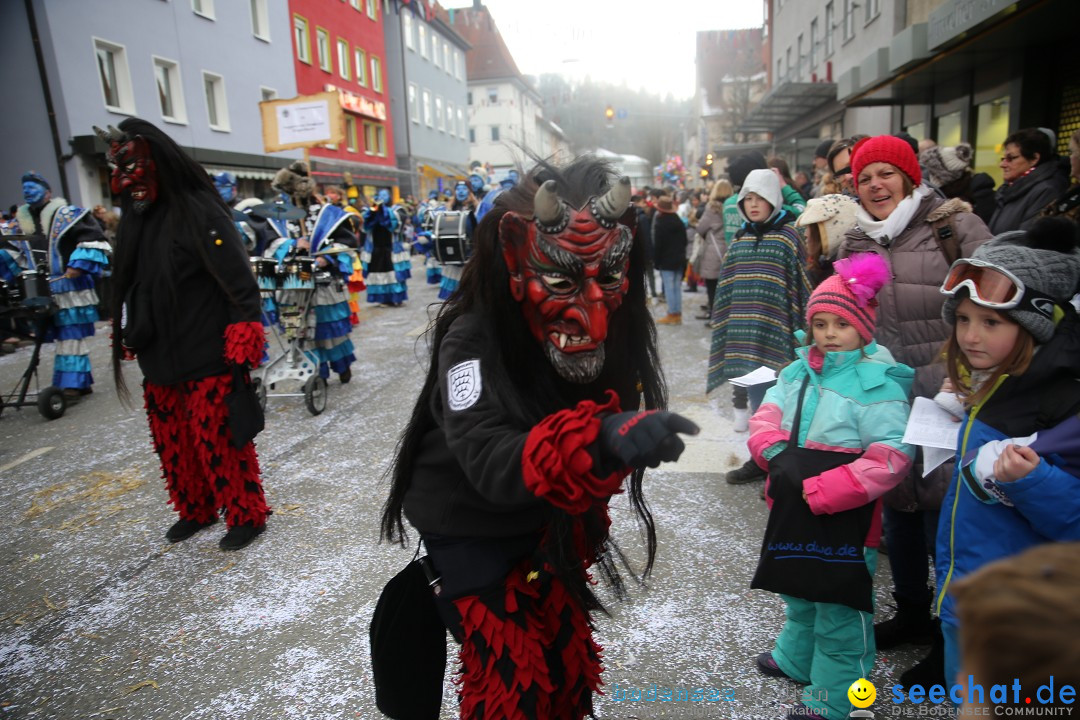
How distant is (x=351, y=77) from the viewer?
92.9ft

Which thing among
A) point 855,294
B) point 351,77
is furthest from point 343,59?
point 855,294

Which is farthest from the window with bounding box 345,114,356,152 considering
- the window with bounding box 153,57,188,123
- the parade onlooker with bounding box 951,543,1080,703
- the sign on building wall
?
the parade onlooker with bounding box 951,543,1080,703

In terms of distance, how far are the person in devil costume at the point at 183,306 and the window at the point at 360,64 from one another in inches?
1116

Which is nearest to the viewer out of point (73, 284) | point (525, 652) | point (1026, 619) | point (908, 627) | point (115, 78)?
point (1026, 619)

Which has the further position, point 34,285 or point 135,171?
point 34,285

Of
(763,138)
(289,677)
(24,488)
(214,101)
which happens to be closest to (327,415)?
(24,488)

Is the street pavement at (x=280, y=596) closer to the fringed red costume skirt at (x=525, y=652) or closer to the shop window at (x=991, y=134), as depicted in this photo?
the fringed red costume skirt at (x=525, y=652)

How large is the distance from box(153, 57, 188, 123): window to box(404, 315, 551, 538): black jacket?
737 inches

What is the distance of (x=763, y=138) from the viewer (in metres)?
32.9

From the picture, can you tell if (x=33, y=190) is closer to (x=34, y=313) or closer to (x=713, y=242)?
(x=34, y=313)

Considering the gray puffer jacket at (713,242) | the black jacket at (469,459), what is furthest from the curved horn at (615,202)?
the gray puffer jacket at (713,242)

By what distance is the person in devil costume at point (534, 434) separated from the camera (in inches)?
49.4

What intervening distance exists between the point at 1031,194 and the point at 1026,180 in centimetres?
17

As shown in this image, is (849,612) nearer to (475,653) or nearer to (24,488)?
(475,653)
